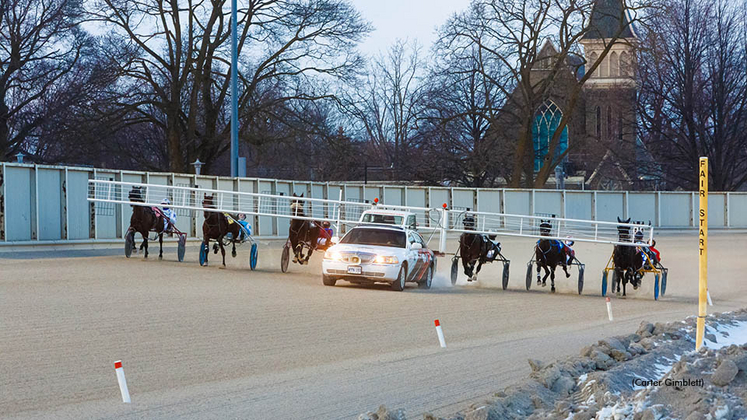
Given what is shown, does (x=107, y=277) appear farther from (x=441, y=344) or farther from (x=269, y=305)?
(x=441, y=344)

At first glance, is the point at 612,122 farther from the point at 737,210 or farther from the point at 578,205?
the point at 578,205

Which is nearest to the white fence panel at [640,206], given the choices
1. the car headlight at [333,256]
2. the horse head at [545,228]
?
the horse head at [545,228]

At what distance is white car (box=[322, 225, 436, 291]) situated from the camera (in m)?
21.6

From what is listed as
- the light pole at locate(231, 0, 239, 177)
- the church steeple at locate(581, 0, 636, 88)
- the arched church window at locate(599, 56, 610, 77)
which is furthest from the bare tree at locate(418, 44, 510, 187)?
the arched church window at locate(599, 56, 610, 77)

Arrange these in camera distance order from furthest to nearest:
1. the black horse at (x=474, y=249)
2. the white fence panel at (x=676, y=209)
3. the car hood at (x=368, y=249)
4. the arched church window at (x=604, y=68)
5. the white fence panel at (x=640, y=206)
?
the arched church window at (x=604, y=68), the white fence panel at (x=676, y=209), the white fence panel at (x=640, y=206), the black horse at (x=474, y=249), the car hood at (x=368, y=249)

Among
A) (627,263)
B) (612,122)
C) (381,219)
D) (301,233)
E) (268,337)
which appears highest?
(612,122)

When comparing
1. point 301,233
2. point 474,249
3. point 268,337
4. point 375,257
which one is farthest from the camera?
point 301,233

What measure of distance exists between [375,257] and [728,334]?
9.05 meters

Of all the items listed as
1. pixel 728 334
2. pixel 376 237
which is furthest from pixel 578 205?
pixel 728 334

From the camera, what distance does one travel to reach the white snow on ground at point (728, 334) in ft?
42.3

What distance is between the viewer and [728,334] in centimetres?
1397

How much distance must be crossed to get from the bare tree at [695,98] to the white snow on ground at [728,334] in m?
46.9

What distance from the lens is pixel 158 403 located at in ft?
31.8

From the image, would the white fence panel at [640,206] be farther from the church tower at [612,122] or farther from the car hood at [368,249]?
the car hood at [368,249]
